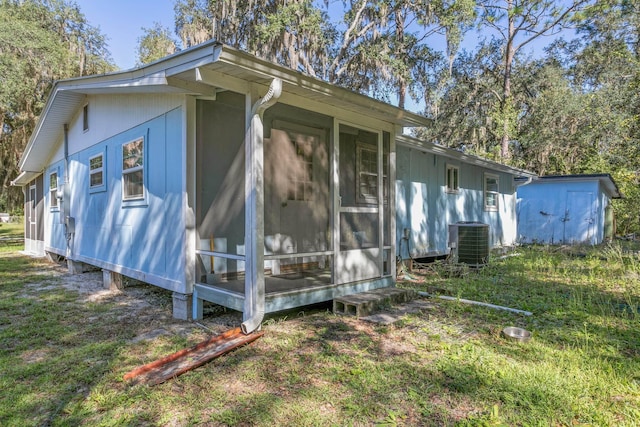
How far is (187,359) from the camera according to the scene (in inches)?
120

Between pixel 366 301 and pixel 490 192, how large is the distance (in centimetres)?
806

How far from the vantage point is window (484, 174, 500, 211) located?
10594mm

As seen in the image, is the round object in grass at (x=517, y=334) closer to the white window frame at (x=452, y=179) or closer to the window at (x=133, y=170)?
the window at (x=133, y=170)

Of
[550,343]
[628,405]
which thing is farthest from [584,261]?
[628,405]

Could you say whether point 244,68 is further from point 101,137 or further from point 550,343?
point 101,137

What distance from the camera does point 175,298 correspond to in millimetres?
4383

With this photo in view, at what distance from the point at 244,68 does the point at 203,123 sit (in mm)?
1407

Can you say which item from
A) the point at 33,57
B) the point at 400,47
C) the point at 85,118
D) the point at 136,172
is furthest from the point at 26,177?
the point at 400,47

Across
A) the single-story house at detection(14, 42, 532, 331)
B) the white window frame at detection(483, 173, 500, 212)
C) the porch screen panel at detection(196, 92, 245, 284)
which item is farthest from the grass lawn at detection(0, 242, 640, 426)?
the white window frame at detection(483, 173, 500, 212)

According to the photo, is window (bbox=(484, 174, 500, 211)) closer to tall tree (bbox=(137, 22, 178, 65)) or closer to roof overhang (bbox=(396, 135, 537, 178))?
roof overhang (bbox=(396, 135, 537, 178))

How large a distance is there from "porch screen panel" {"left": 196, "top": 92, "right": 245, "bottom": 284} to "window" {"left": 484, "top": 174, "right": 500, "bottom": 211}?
8.23 metres

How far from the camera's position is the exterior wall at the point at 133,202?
14.3ft

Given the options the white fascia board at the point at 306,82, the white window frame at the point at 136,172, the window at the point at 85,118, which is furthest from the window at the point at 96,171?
the white fascia board at the point at 306,82

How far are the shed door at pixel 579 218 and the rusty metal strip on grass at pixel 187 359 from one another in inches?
550
